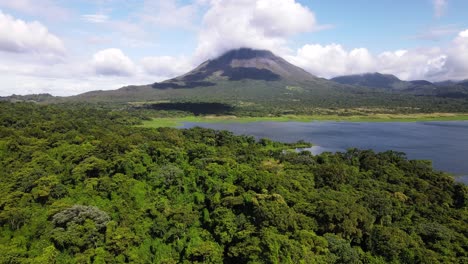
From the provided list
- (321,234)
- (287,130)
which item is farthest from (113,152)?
(287,130)

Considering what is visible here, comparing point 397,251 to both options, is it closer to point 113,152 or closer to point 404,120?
point 113,152

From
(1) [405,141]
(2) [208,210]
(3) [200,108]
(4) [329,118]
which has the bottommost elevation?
(2) [208,210]

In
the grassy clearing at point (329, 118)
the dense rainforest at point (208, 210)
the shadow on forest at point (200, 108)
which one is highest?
the shadow on forest at point (200, 108)

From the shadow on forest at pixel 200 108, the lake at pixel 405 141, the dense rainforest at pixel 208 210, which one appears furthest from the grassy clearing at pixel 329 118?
the dense rainforest at pixel 208 210

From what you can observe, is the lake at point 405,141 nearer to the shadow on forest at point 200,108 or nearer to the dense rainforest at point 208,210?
the dense rainforest at point 208,210

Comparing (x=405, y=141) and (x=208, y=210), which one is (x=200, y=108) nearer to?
(x=405, y=141)

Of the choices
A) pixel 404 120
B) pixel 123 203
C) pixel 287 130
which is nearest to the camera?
pixel 123 203

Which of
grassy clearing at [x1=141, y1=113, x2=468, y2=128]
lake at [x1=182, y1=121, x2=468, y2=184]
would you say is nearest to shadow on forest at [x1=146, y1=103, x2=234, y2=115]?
grassy clearing at [x1=141, y1=113, x2=468, y2=128]

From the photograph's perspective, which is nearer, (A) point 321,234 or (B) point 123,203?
(A) point 321,234

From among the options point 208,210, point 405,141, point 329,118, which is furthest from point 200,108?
point 208,210
